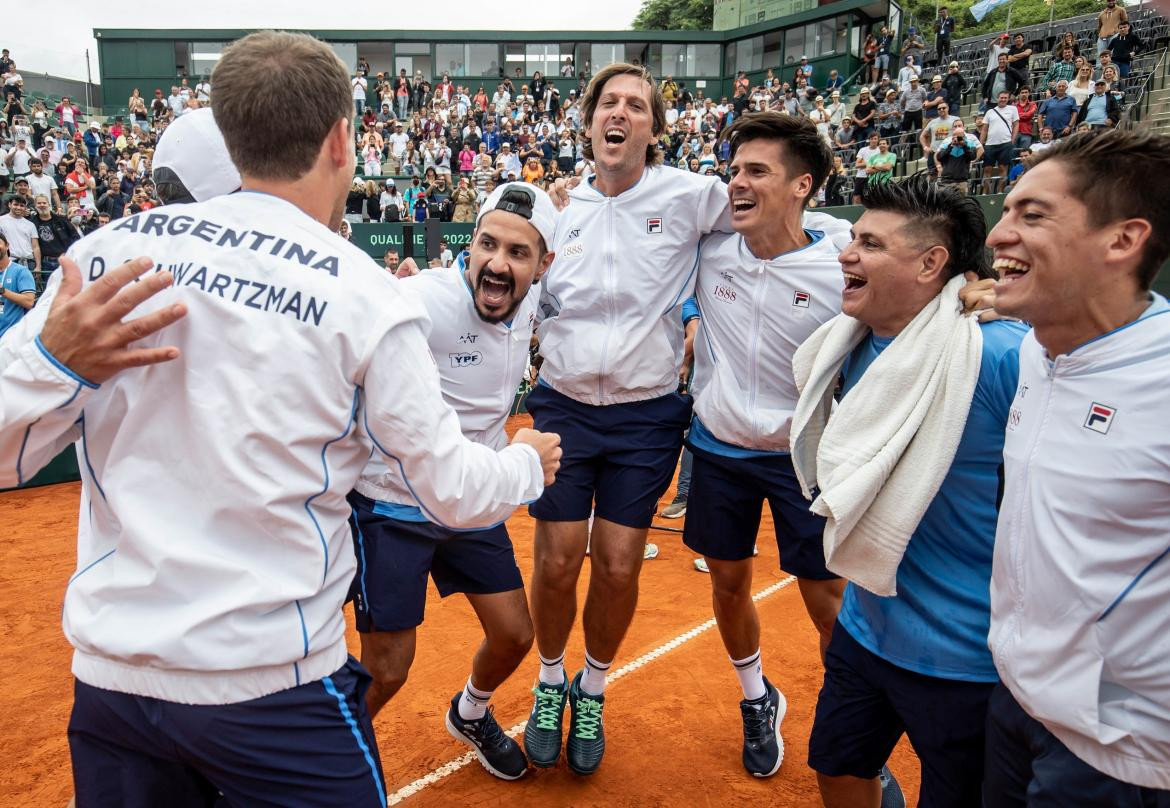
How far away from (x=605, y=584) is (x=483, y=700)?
2.49 feet

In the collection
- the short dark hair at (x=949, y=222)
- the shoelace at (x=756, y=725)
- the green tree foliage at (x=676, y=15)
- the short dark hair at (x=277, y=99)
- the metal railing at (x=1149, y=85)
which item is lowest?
the shoelace at (x=756, y=725)

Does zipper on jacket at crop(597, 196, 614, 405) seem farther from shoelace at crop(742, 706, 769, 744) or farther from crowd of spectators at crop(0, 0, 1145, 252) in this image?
crowd of spectators at crop(0, 0, 1145, 252)

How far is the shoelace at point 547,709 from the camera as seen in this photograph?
13.3 feet

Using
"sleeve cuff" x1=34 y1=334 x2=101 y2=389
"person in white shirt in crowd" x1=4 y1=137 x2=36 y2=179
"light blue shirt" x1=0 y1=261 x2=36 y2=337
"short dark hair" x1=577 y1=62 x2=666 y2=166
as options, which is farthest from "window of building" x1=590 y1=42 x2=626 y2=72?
"sleeve cuff" x1=34 y1=334 x2=101 y2=389

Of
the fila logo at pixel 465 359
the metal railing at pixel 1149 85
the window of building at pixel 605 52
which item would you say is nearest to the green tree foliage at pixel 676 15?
the window of building at pixel 605 52

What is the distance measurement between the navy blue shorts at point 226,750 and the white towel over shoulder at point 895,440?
1462mm

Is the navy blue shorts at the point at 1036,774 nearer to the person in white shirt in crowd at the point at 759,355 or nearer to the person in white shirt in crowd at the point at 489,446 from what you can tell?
the person in white shirt in crowd at the point at 759,355

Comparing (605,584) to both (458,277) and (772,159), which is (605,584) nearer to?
(458,277)

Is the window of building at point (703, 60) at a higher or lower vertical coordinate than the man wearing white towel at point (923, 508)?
higher

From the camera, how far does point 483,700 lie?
3939 millimetres

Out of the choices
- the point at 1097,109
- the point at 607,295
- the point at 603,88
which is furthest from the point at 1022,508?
the point at 1097,109

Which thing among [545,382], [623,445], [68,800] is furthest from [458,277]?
[68,800]

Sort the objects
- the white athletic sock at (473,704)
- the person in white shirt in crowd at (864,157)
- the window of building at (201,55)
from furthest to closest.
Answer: the window of building at (201,55)
the person in white shirt in crowd at (864,157)
the white athletic sock at (473,704)

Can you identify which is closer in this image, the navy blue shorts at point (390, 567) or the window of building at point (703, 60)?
the navy blue shorts at point (390, 567)
